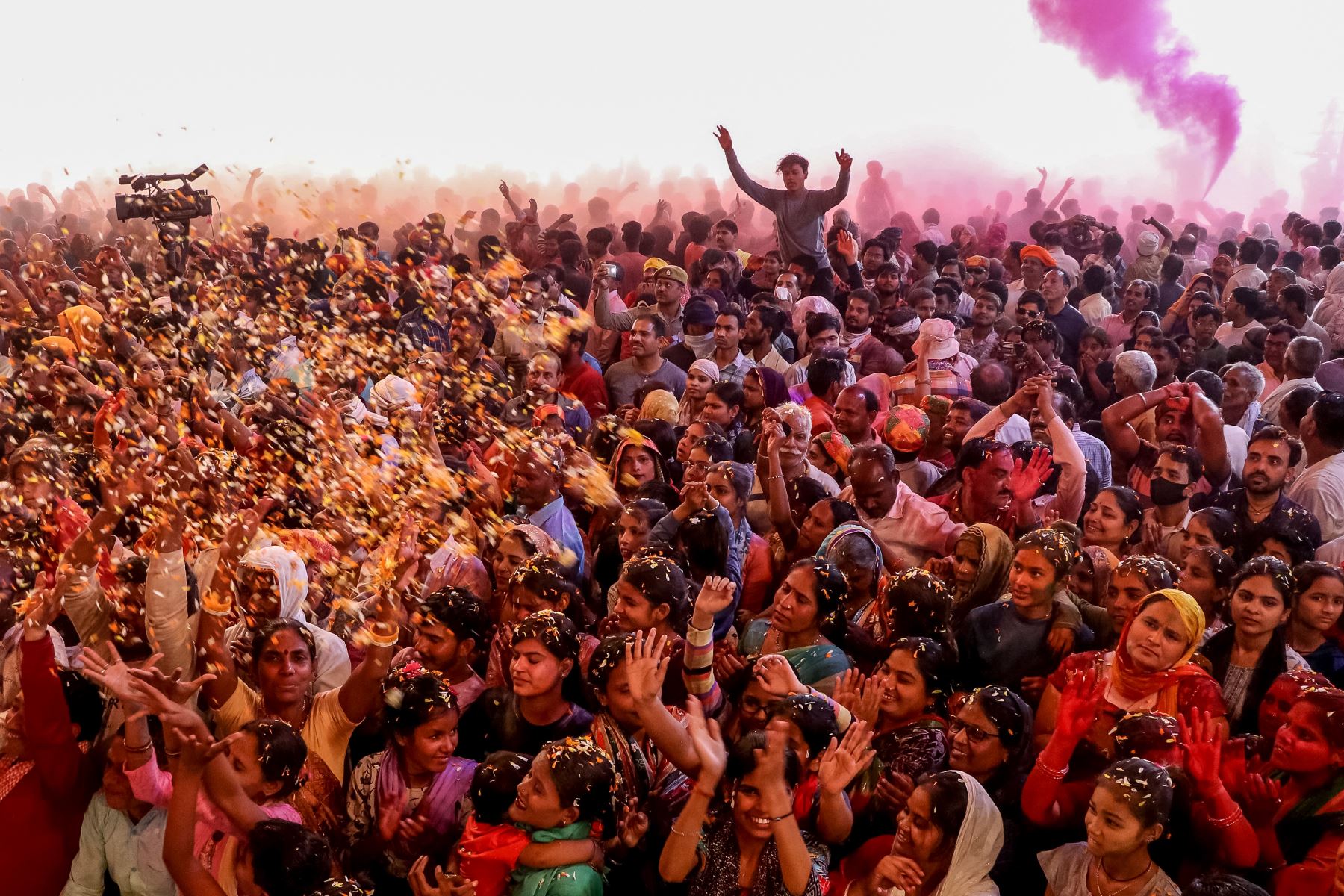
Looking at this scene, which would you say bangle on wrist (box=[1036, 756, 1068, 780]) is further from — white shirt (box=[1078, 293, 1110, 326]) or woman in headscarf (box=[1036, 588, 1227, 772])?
white shirt (box=[1078, 293, 1110, 326])

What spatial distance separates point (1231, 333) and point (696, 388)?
3663 millimetres

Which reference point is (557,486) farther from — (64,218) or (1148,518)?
(64,218)

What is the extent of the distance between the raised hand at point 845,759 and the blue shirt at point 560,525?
190cm

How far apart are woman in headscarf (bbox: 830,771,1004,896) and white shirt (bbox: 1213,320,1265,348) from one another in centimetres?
552

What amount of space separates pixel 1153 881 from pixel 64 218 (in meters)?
13.7

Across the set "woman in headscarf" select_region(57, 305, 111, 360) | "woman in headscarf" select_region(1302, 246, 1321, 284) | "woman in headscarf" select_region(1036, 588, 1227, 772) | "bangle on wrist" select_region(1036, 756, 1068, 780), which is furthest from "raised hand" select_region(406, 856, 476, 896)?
"woman in headscarf" select_region(1302, 246, 1321, 284)

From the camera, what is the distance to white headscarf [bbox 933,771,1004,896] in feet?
10.0

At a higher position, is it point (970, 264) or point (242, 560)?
point (970, 264)

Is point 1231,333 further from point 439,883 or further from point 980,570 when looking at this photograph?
point 439,883

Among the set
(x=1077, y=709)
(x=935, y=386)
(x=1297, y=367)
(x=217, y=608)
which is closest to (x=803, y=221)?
A: (x=935, y=386)

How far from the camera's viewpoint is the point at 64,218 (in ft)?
45.4

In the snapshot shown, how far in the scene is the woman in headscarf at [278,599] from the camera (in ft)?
13.2

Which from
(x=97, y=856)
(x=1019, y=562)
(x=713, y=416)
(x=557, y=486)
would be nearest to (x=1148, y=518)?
(x=1019, y=562)

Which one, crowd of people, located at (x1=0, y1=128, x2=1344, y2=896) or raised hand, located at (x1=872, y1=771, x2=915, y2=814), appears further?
raised hand, located at (x1=872, y1=771, x2=915, y2=814)
